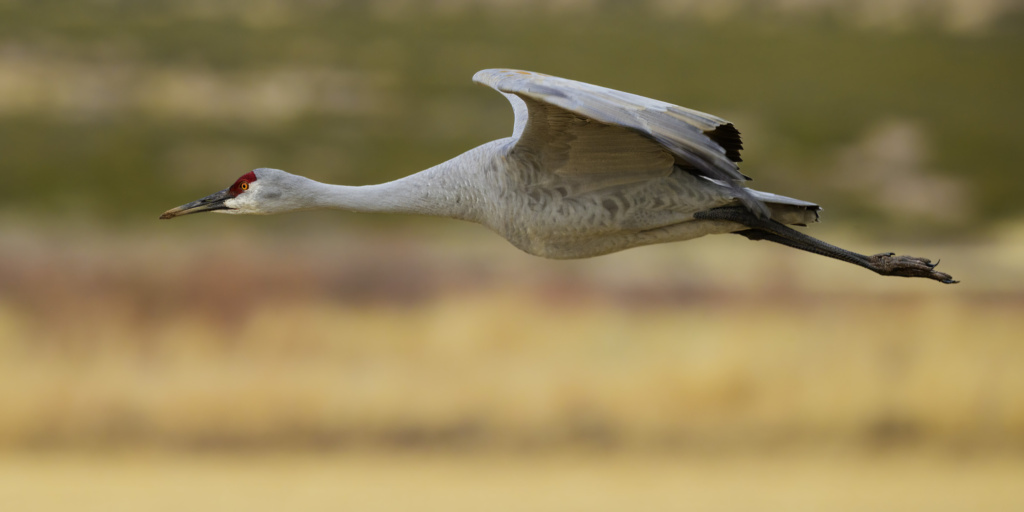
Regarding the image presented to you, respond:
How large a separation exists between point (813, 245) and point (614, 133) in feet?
3.96

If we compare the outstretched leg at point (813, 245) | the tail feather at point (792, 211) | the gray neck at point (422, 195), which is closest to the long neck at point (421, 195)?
the gray neck at point (422, 195)

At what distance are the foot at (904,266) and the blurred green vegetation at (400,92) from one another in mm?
7205

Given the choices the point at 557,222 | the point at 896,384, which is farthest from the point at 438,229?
the point at 557,222

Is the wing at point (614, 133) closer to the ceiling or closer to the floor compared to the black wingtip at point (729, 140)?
closer to the floor

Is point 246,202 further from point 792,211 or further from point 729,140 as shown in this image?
point 792,211

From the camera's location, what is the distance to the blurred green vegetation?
40.4ft

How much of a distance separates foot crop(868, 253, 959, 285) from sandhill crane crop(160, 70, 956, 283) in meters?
0.08

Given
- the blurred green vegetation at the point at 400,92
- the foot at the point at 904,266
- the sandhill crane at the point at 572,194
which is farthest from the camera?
the blurred green vegetation at the point at 400,92

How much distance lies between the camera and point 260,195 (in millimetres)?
4938

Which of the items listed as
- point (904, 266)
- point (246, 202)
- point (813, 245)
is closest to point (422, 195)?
point (246, 202)

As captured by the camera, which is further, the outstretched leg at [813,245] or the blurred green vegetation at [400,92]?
the blurred green vegetation at [400,92]

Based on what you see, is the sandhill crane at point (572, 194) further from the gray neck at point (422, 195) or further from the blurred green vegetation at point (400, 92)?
the blurred green vegetation at point (400, 92)

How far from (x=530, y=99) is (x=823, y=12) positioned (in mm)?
12105

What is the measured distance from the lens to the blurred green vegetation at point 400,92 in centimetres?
1233
